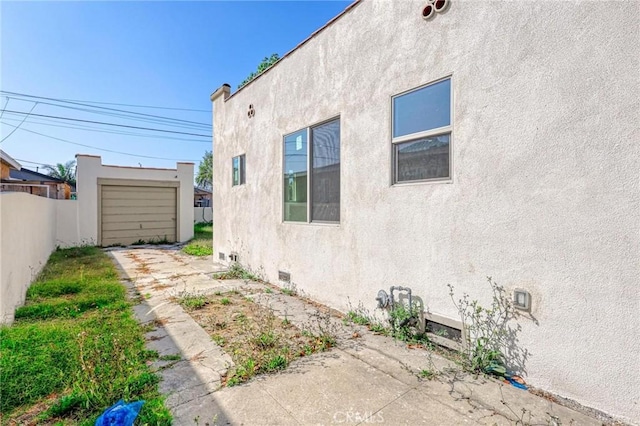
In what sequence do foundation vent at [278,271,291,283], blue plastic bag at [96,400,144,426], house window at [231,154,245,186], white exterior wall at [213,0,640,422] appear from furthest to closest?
1. house window at [231,154,245,186]
2. foundation vent at [278,271,291,283]
3. white exterior wall at [213,0,640,422]
4. blue plastic bag at [96,400,144,426]

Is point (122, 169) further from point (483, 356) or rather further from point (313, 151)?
point (483, 356)

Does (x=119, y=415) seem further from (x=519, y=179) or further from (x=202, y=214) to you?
(x=202, y=214)

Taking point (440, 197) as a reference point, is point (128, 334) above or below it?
below

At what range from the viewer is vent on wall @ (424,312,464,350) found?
8.74ft

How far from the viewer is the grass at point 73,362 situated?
6.34 feet

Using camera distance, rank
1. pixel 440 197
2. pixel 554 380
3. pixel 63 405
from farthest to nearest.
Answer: pixel 440 197
pixel 554 380
pixel 63 405

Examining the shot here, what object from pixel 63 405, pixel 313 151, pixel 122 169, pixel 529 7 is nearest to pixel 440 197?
pixel 529 7

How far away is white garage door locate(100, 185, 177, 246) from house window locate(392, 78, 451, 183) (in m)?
11.0

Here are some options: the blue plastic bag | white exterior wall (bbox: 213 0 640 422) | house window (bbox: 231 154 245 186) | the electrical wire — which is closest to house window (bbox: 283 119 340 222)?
white exterior wall (bbox: 213 0 640 422)

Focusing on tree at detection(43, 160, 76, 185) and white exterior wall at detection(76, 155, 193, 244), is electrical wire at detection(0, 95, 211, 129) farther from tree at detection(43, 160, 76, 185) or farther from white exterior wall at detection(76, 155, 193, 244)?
tree at detection(43, 160, 76, 185)

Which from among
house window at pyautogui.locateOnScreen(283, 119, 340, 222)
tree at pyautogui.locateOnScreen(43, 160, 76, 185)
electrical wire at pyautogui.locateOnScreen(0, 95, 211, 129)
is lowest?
house window at pyautogui.locateOnScreen(283, 119, 340, 222)

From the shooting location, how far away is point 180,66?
1198 centimetres

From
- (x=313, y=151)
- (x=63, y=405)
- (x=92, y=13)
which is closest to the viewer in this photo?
(x=63, y=405)

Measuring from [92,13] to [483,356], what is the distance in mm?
10520
